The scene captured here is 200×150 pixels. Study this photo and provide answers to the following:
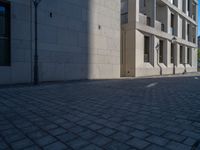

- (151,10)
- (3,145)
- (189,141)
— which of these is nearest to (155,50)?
(151,10)

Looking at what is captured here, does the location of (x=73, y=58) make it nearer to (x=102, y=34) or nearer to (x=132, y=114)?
(x=102, y=34)

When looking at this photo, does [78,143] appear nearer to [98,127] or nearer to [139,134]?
[98,127]

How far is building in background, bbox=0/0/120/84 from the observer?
32.4 ft

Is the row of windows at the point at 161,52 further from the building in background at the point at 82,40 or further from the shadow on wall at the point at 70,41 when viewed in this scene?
the shadow on wall at the point at 70,41

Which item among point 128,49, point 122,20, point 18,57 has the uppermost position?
point 122,20

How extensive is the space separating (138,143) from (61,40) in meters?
10.5

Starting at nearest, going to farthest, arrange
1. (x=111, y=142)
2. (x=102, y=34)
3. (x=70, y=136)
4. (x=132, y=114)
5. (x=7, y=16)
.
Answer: (x=111, y=142)
(x=70, y=136)
(x=132, y=114)
(x=7, y=16)
(x=102, y=34)

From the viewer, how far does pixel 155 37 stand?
2247 centimetres

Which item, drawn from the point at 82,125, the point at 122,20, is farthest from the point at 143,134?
the point at 122,20

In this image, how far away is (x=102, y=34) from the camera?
48.6ft

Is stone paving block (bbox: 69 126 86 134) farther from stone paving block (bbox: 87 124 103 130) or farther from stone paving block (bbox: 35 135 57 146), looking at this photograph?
stone paving block (bbox: 35 135 57 146)

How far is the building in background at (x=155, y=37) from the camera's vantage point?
19.3m

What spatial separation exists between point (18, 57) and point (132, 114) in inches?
326

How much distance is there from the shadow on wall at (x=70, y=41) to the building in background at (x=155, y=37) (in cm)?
479
